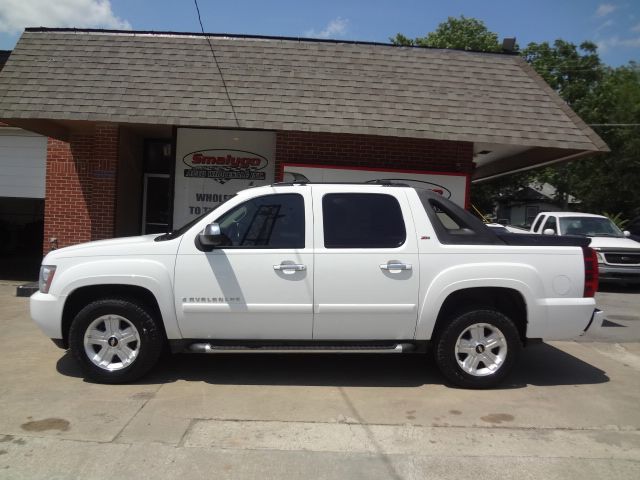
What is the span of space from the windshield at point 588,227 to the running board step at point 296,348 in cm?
957

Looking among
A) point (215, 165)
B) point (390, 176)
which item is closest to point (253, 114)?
point (215, 165)

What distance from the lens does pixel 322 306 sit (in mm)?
4895

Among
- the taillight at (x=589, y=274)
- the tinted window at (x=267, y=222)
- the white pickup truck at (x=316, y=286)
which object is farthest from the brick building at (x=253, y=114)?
the taillight at (x=589, y=274)

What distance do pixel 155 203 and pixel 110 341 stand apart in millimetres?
7158

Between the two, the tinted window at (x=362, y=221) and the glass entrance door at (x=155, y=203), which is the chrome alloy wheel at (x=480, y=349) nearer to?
the tinted window at (x=362, y=221)

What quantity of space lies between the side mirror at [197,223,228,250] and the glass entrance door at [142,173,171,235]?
7.09 meters

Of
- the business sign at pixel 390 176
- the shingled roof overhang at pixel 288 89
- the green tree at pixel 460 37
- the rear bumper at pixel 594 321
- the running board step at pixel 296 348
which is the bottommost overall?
the running board step at pixel 296 348

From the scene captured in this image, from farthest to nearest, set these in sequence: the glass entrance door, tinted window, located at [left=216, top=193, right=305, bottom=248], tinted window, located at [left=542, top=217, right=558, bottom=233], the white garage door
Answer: tinted window, located at [left=542, top=217, right=558, bottom=233] < the glass entrance door < the white garage door < tinted window, located at [left=216, top=193, right=305, bottom=248]

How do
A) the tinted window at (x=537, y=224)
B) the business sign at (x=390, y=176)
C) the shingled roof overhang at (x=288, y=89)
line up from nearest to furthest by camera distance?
1. the shingled roof overhang at (x=288, y=89)
2. the business sign at (x=390, y=176)
3. the tinted window at (x=537, y=224)

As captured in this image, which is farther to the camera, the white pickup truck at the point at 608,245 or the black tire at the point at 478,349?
the white pickup truck at the point at 608,245

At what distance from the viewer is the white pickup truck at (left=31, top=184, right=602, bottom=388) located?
4.88 m

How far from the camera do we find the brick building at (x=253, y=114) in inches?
353

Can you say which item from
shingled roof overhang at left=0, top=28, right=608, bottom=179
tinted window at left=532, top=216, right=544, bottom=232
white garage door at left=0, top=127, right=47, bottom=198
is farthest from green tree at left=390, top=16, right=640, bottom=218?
white garage door at left=0, top=127, right=47, bottom=198

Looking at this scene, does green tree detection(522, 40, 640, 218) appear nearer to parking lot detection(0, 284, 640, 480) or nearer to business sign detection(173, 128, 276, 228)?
business sign detection(173, 128, 276, 228)
